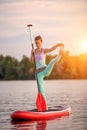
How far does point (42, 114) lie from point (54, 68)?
49cm

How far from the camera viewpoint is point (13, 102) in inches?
251

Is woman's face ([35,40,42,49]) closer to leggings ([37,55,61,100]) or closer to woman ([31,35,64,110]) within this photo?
woman ([31,35,64,110])

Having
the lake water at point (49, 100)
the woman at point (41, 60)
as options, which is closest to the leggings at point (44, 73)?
the woman at point (41, 60)

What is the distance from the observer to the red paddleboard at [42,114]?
5773 millimetres

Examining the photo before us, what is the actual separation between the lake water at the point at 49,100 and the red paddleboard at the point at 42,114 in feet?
0.16

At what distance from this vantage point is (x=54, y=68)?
6.03m

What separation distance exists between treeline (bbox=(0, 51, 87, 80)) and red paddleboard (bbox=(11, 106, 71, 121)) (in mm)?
342

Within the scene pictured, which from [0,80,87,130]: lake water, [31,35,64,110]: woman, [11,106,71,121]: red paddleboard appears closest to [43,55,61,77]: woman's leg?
[31,35,64,110]: woman

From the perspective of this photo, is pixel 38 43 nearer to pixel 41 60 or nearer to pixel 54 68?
pixel 41 60

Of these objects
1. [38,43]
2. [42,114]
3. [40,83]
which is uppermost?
[38,43]

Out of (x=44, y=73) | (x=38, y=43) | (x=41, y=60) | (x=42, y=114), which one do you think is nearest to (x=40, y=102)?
(x=42, y=114)

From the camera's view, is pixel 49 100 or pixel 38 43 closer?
pixel 38 43

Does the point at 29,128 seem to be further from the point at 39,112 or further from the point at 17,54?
the point at 17,54

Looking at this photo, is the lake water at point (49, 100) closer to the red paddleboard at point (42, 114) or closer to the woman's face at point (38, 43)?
the red paddleboard at point (42, 114)
